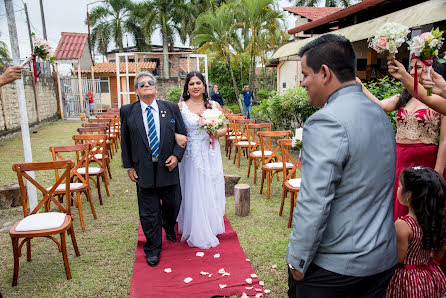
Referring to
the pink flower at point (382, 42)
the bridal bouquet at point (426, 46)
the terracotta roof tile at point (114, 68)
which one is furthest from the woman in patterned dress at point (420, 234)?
the terracotta roof tile at point (114, 68)

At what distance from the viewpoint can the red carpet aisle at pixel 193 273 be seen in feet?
10.6

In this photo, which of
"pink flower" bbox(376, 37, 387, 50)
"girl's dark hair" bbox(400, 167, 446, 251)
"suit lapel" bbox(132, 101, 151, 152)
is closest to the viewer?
"girl's dark hair" bbox(400, 167, 446, 251)

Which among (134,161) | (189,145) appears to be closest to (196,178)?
(189,145)

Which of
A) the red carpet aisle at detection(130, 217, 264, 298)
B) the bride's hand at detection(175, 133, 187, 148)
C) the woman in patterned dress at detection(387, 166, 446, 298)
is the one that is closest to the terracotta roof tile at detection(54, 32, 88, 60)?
the bride's hand at detection(175, 133, 187, 148)

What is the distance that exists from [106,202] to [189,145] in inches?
101

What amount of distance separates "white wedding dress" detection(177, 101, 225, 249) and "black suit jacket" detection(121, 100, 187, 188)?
35 centimetres

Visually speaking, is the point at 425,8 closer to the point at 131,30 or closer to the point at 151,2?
the point at 151,2

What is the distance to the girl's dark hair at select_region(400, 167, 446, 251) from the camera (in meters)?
2.04

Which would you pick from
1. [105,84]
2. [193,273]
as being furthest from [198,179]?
[105,84]

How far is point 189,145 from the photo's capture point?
422 centimetres

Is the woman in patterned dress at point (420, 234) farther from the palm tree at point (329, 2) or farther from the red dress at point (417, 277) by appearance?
the palm tree at point (329, 2)

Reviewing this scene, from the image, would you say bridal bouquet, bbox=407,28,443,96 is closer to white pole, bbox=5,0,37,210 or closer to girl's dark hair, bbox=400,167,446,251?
girl's dark hair, bbox=400,167,446,251

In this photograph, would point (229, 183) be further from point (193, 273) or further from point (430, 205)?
point (430, 205)

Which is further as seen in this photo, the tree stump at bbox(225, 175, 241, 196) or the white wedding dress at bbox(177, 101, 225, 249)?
the tree stump at bbox(225, 175, 241, 196)
